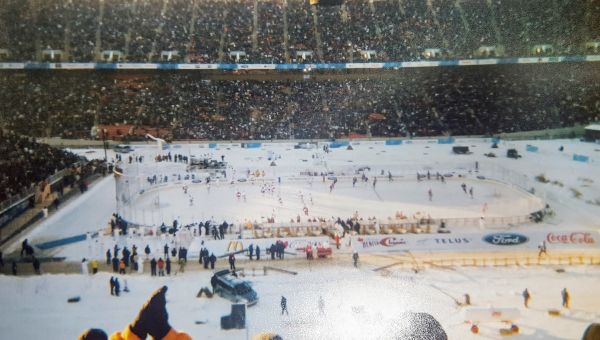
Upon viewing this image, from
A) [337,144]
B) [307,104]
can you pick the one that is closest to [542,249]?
[337,144]

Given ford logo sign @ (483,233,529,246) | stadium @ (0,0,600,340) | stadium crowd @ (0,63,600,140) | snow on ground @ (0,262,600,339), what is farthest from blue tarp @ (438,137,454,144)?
snow on ground @ (0,262,600,339)

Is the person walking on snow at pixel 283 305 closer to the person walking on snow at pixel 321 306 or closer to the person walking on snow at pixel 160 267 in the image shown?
the person walking on snow at pixel 321 306

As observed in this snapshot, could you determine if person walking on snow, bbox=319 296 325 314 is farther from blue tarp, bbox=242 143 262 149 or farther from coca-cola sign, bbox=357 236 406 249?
blue tarp, bbox=242 143 262 149

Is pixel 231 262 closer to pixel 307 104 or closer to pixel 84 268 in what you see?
pixel 84 268

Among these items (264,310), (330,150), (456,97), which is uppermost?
(456,97)

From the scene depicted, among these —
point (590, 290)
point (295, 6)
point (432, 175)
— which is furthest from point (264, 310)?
Result: point (295, 6)

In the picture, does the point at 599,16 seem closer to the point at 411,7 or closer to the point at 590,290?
the point at 590,290

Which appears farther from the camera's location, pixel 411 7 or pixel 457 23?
pixel 411 7

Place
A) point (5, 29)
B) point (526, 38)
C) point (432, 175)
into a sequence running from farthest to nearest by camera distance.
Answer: point (526, 38) < point (432, 175) < point (5, 29)
